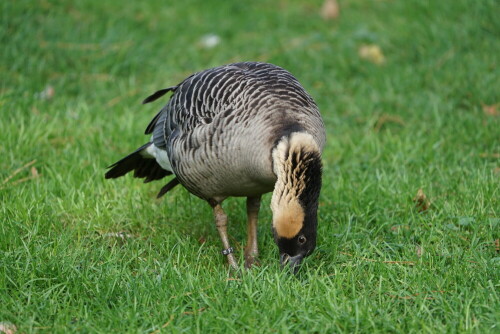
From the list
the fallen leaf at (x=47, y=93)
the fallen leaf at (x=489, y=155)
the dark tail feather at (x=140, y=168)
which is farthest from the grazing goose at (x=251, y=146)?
the fallen leaf at (x=47, y=93)

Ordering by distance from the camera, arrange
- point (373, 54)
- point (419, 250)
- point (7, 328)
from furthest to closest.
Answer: point (373, 54) < point (419, 250) < point (7, 328)

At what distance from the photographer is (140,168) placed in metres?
6.20

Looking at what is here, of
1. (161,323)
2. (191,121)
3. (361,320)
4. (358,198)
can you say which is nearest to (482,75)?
(358,198)

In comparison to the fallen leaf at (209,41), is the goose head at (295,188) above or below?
above

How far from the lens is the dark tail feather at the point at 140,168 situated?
603 cm

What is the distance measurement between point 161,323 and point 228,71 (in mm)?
2074

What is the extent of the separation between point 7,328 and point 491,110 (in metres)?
5.59

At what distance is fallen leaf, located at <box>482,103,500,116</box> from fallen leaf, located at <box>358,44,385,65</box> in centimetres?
179

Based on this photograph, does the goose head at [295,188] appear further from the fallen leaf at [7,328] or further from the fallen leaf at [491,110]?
the fallen leaf at [491,110]

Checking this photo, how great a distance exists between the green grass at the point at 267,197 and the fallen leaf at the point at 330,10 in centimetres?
15

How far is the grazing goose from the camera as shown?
4.58 meters

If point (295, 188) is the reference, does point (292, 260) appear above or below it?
below

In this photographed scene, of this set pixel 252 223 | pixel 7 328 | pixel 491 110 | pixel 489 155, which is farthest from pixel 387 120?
pixel 7 328

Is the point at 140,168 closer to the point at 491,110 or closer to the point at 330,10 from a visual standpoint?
the point at 491,110
